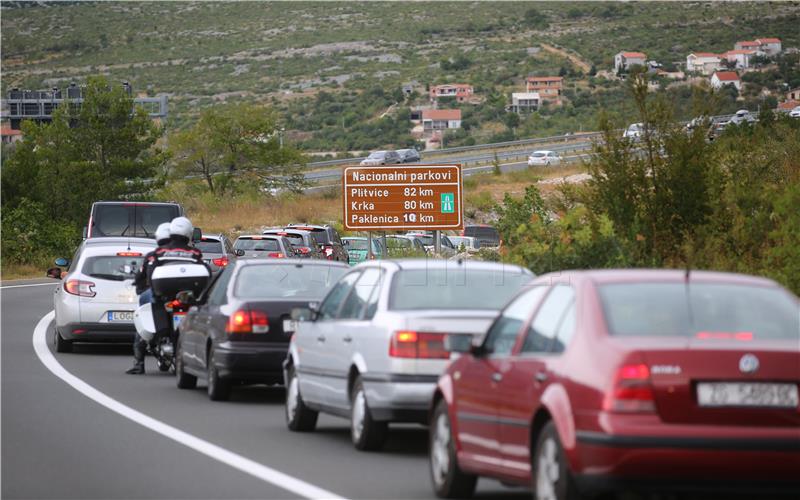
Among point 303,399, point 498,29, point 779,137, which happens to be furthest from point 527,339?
point 498,29

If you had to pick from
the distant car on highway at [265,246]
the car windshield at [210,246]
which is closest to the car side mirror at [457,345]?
the car windshield at [210,246]

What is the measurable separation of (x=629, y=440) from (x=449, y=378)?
8.77 feet

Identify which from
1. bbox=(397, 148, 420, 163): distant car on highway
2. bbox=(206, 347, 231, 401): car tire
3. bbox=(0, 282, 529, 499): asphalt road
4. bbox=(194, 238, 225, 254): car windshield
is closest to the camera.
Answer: bbox=(0, 282, 529, 499): asphalt road

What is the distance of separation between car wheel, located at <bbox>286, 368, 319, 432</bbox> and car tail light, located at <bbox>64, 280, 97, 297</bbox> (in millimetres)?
9449

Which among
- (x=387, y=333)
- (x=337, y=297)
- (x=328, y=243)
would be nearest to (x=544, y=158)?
(x=328, y=243)

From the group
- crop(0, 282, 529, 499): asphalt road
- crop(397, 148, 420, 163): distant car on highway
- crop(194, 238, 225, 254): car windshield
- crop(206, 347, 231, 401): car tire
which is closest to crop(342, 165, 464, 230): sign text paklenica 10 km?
crop(194, 238, 225, 254): car windshield

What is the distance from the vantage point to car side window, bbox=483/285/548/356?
378 inches

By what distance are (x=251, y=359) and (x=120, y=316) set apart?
7.68 m

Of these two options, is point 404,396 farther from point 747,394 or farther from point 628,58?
point 628,58

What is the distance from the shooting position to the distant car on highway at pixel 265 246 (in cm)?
4156

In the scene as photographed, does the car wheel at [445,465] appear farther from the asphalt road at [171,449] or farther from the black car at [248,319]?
the black car at [248,319]

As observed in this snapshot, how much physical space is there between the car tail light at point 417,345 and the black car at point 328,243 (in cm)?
3426

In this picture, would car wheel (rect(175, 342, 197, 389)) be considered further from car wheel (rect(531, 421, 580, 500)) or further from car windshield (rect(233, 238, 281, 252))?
car windshield (rect(233, 238, 281, 252))

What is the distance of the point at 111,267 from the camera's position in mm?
23984
